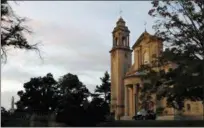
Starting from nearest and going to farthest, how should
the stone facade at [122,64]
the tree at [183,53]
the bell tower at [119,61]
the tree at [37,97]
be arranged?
1. the tree at [183,53]
2. the tree at [37,97]
3. the stone facade at [122,64]
4. the bell tower at [119,61]

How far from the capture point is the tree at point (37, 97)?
57.5 meters

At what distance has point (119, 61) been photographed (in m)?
65.8

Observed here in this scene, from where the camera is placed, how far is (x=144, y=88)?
20.0 m

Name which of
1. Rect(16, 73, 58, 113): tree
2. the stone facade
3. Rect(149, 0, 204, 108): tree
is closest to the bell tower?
the stone facade

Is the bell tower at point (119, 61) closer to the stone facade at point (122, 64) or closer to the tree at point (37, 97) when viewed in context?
the stone facade at point (122, 64)

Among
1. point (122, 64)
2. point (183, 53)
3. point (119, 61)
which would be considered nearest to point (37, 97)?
point (119, 61)

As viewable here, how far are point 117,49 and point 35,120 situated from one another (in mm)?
28754

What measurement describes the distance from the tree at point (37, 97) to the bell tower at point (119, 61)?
33.8 ft

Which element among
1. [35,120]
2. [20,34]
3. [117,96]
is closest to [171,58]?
[20,34]

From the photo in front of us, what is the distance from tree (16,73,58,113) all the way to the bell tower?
10293 millimetres

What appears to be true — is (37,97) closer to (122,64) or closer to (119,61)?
(119,61)

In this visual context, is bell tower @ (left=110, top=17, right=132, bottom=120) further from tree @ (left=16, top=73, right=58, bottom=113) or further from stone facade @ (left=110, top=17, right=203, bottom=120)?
tree @ (left=16, top=73, right=58, bottom=113)

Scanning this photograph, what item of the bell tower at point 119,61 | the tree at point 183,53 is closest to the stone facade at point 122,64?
the bell tower at point 119,61

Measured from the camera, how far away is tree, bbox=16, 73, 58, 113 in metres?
57.5
